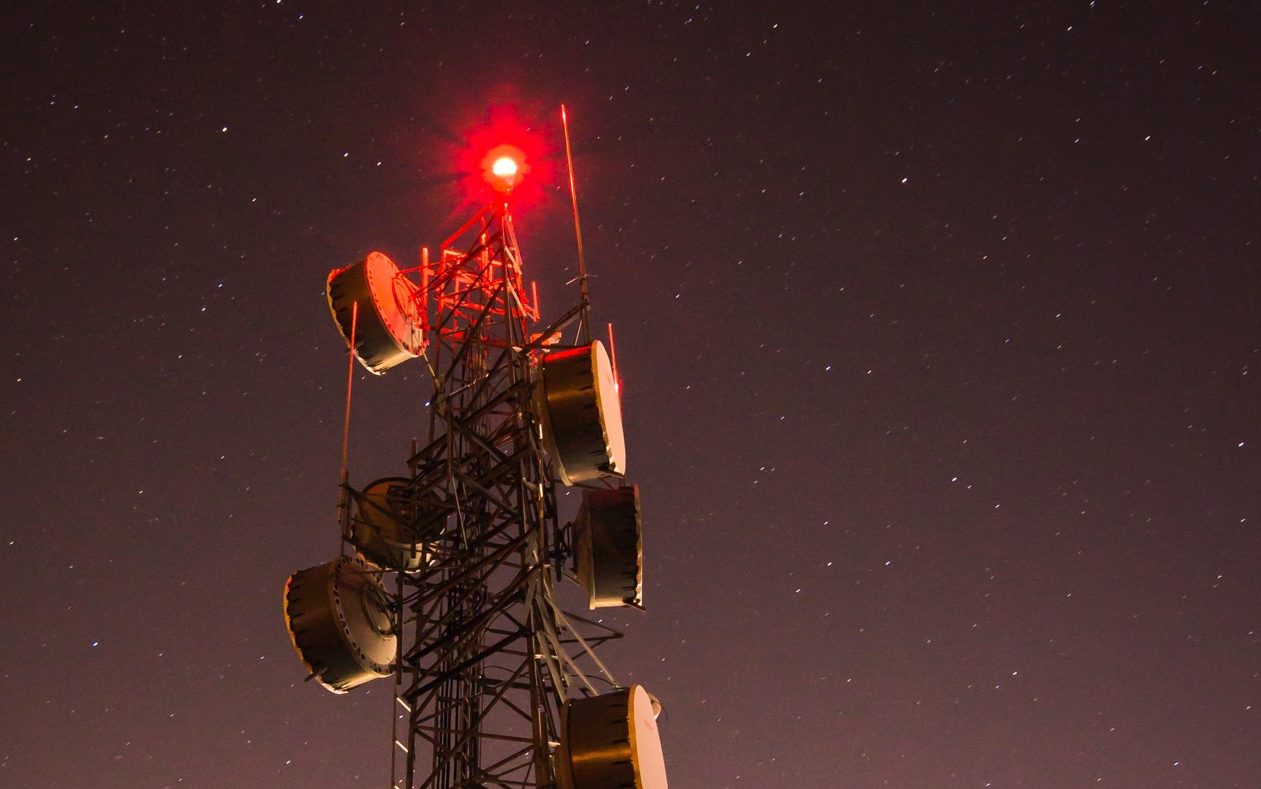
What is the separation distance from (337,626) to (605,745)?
10.1ft

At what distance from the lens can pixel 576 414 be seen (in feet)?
37.9

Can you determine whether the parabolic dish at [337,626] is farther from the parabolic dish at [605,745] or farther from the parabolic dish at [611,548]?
the parabolic dish at [605,745]

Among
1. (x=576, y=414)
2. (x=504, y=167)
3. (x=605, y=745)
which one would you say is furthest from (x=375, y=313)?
(x=605, y=745)

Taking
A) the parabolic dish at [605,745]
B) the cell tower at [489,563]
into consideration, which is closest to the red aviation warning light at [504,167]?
the cell tower at [489,563]

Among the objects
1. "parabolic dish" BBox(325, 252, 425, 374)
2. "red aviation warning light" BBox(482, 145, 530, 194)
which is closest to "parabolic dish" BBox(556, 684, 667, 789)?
"parabolic dish" BBox(325, 252, 425, 374)

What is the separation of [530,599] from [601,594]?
1.06 meters

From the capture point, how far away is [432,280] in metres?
14.4

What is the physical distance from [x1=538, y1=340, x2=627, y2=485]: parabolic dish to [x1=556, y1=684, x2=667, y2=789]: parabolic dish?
8.41 ft

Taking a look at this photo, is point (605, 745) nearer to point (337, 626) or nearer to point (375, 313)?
point (337, 626)

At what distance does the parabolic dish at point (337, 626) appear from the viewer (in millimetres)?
11203

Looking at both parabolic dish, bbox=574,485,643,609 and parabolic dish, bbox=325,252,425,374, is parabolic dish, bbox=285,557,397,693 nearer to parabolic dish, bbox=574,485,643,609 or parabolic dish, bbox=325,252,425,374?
parabolic dish, bbox=574,485,643,609

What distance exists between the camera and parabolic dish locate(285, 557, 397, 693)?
11203mm

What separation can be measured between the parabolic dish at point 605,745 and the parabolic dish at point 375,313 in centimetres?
547

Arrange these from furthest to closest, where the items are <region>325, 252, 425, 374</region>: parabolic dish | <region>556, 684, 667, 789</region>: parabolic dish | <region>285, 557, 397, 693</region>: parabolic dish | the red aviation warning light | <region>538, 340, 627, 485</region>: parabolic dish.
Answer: the red aviation warning light → <region>325, 252, 425, 374</region>: parabolic dish → <region>538, 340, 627, 485</region>: parabolic dish → <region>285, 557, 397, 693</region>: parabolic dish → <region>556, 684, 667, 789</region>: parabolic dish
